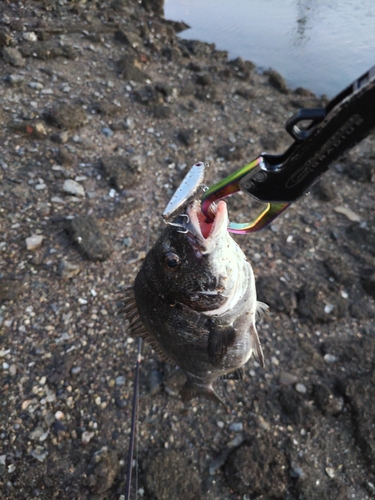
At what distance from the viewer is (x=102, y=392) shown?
2.93 m

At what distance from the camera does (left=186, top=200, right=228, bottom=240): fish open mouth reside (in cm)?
139

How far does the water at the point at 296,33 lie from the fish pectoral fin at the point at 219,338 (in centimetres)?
760

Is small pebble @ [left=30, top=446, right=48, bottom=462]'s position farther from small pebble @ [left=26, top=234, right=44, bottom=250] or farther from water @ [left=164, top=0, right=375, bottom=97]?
water @ [left=164, top=0, right=375, bottom=97]

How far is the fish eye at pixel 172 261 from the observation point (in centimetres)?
160

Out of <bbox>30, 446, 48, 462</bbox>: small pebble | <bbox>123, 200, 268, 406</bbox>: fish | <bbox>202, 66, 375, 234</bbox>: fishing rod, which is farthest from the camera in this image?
<bbox>30, 446, 48, 462</bbox>: small pebble

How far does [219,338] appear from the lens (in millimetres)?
1810

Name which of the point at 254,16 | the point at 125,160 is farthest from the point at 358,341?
the point at 254,16

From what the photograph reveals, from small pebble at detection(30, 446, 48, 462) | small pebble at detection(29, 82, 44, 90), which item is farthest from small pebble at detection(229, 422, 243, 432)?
small pebble at detection(29, 82, 44, 90)

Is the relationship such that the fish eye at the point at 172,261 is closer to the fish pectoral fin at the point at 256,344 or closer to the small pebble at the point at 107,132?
the fish pectoral fin at the point at 256,344

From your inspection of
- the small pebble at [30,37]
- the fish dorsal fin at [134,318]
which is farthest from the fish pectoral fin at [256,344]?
the small pebble at [30,37]

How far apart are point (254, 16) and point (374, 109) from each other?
39.6 ft

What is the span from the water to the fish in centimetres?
750

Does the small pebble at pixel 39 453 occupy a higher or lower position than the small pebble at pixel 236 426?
lower

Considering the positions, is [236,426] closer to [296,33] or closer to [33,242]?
[33,242]
